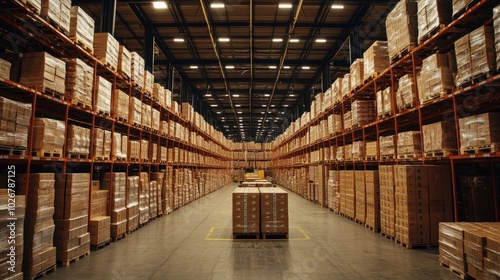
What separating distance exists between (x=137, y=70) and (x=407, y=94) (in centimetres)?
710

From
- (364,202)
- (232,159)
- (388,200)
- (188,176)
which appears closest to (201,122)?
(188,176)

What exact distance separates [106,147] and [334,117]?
8072mm

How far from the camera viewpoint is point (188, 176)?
1402 centimetres

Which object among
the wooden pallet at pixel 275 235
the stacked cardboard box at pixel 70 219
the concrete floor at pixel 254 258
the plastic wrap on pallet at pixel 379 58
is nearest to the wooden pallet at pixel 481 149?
the concrete floor at pixel 254 258

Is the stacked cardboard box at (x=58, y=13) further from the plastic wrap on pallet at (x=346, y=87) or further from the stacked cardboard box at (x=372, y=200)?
the plastic wrap on pallet at (x=346, y=87)

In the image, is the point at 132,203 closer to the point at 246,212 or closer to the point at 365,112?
the point at 246,212

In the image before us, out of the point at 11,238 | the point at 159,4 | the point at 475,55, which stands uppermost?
the point at 159,4

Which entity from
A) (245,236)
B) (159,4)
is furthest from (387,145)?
(159,4)

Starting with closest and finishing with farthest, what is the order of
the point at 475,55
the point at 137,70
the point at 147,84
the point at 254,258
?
the point at 475,55 < the point at 254,258 < the point at 137,70 < the point at 147,84

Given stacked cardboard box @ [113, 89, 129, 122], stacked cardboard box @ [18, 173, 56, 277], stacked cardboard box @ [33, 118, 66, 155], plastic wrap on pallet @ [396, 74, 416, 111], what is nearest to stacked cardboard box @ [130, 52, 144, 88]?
stacked cardboard box @ [113, 89, 129, 122]

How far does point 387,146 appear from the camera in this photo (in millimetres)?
7480

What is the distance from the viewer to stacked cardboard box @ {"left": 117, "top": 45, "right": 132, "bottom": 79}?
7309 millimetres

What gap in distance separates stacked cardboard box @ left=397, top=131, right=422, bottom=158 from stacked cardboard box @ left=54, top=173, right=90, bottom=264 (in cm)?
688

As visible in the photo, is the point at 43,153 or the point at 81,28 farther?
the point at 81,28
